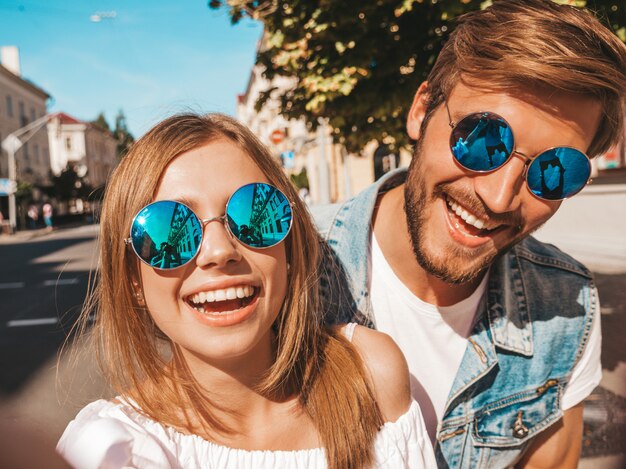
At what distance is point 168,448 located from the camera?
4.30 feet

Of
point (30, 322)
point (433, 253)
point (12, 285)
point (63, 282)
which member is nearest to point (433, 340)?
point (433, 253)

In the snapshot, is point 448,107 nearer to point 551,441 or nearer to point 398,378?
point 398,378

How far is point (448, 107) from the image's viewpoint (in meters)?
1.73

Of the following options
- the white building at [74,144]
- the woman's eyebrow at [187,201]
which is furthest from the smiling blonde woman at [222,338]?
the white building at [74,144]

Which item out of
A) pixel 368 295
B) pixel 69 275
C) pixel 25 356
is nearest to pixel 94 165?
pixel 69 275

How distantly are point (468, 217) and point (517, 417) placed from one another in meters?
0.83

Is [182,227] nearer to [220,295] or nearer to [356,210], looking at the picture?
[220,295]

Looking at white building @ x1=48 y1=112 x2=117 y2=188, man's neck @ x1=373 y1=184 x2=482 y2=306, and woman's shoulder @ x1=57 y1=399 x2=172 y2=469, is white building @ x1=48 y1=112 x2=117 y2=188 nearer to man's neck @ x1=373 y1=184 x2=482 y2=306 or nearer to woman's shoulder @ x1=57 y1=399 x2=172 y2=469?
man's neck @ x1=373 y1=184 x2=482 y2=306

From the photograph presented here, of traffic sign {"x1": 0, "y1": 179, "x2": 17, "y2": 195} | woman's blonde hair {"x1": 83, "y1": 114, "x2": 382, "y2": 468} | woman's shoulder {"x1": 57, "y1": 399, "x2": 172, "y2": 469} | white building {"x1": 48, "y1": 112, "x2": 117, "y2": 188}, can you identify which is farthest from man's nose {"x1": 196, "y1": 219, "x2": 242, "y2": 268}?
white building {"x1": 48, "y1": 112, "x2": 117, "y2": 188}

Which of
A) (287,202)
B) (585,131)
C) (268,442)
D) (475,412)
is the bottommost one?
(475,412)

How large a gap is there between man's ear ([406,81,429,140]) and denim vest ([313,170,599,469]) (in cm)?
57

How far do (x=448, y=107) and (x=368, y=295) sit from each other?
2.57 feet

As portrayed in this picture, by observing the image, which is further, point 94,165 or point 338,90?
point 94,165

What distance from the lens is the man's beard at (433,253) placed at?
167 centimetres
